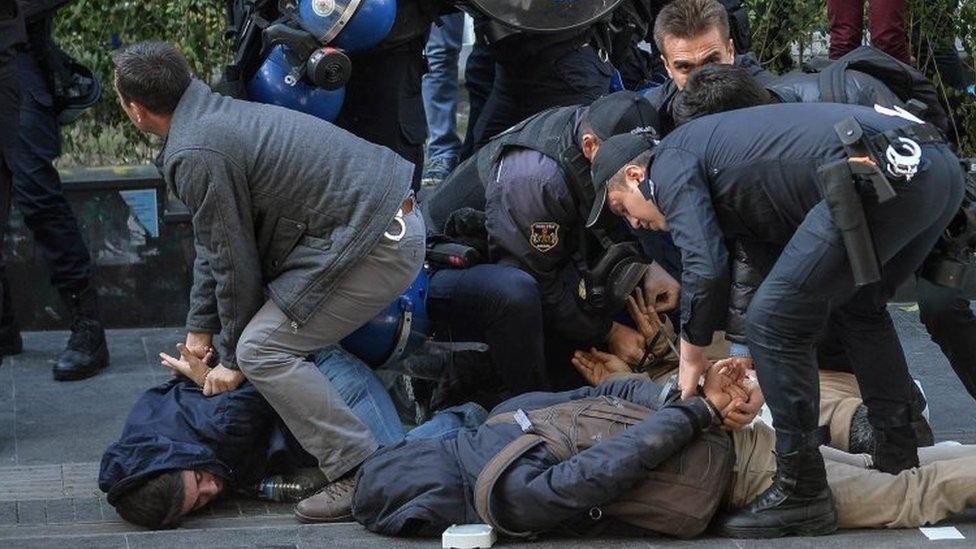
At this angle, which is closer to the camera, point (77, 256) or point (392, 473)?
point (392, 473)

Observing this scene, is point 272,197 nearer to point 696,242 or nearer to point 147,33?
point 696,242

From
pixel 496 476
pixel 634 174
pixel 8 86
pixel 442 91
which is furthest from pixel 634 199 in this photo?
pixel 442 91

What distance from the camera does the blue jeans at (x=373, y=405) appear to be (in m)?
5.37

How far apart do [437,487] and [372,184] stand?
92 centimetres

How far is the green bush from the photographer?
757 cm

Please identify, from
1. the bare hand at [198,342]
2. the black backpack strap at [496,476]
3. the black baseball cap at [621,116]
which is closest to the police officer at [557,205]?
the black baseball cap at [621,116]

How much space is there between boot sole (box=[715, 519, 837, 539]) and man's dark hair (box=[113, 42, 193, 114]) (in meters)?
1.98

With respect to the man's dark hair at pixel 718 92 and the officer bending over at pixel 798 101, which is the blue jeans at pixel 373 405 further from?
the man's dark hair at pixel 718 92

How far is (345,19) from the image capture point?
5.84 m

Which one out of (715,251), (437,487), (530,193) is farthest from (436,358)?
(715,251)

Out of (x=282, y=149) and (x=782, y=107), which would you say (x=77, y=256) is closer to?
(x=282, y=149)

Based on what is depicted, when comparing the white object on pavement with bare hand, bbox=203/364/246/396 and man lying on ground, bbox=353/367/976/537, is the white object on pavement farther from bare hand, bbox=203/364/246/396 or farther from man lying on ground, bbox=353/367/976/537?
bare hand, bbox=203/364/246/396

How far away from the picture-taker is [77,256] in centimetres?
662

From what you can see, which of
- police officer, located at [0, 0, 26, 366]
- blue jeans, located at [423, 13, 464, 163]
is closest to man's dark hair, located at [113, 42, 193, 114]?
police officer, located at [0, 0, 26, 366]
